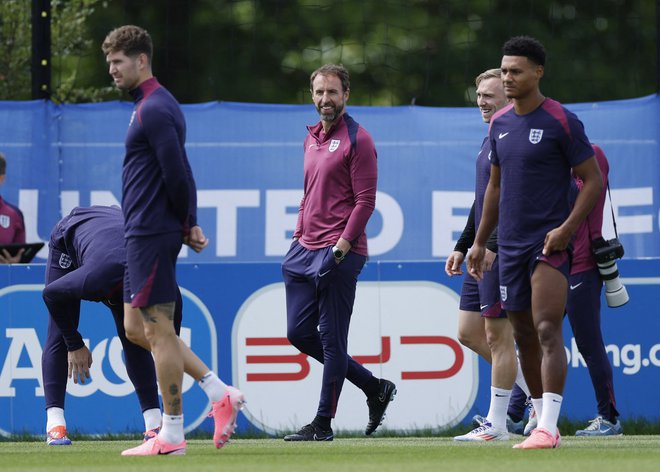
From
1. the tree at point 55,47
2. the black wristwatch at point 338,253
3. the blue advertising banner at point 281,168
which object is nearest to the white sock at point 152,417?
the black wristwatch at point 338,253

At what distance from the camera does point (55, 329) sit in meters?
8.52

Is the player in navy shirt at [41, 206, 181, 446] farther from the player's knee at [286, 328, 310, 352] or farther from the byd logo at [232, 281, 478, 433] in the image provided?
the byd logo at [232, 281, 478, 433]

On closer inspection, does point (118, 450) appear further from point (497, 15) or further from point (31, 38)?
point (497, 15)

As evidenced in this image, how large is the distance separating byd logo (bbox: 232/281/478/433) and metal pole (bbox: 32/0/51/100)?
3.25 meters

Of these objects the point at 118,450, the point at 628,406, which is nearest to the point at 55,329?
the point at 118,450

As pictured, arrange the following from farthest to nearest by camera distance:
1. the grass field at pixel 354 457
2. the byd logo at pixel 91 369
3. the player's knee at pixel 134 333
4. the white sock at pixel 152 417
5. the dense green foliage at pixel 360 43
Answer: the dense green foliage at pixel 360 43
the byd logo at pixel 91 369
the white sock at pixel 152 417
the player's knee at pixel 134 333
the grass field at pixel 354 457

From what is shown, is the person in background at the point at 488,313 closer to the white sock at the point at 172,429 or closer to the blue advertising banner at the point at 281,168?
the white sock at the point at 172,429

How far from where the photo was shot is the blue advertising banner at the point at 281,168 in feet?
40.3

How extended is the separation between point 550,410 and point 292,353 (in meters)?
2.88

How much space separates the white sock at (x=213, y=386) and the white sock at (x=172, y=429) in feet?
0.63

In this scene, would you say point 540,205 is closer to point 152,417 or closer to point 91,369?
point 152,417

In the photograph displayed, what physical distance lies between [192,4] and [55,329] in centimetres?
658

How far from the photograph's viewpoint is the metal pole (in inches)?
484

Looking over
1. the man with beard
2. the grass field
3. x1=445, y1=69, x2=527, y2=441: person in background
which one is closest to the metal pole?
the man with beard
